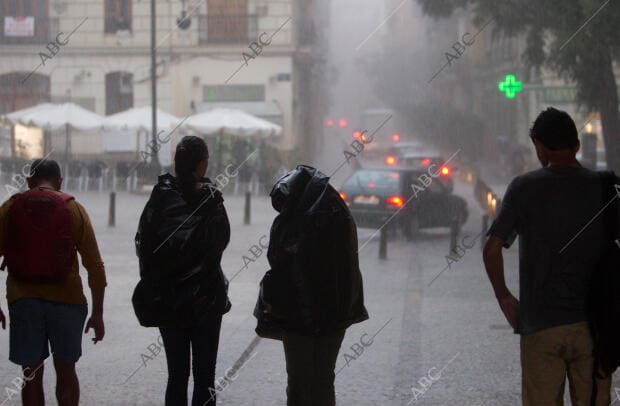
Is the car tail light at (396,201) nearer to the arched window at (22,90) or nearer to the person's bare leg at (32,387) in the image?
the person's bare leg at (32,387)

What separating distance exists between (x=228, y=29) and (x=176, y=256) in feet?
109

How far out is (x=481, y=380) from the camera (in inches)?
287

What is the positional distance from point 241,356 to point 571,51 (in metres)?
10.7

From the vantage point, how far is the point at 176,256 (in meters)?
4.91

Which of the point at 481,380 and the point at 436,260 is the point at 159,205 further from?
the point at 436,260

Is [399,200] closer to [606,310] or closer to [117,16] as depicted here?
[606,310]

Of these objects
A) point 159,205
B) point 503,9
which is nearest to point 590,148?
point 503,9

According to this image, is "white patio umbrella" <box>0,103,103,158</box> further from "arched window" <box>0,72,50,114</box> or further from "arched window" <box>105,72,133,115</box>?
"arched window" <box>0,72,50,114</box>

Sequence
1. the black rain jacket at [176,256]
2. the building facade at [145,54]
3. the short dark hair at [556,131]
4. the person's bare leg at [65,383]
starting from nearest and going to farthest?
the short dark hair at [556,131]
the black rain jacket at [176,256]
the person's bare leg at [65,383]
the building facade at [145,54]

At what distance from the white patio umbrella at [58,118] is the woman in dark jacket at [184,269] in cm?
2656

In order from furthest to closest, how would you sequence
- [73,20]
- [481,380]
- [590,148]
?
[73,20] → [590,148] → [481,380]

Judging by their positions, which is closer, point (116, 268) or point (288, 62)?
point (116, 268)

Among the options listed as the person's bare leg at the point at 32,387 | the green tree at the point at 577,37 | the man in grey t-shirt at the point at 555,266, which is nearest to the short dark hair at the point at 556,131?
the man in grey t-shirt at the point at 555,266

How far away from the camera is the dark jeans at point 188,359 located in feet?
16.3
